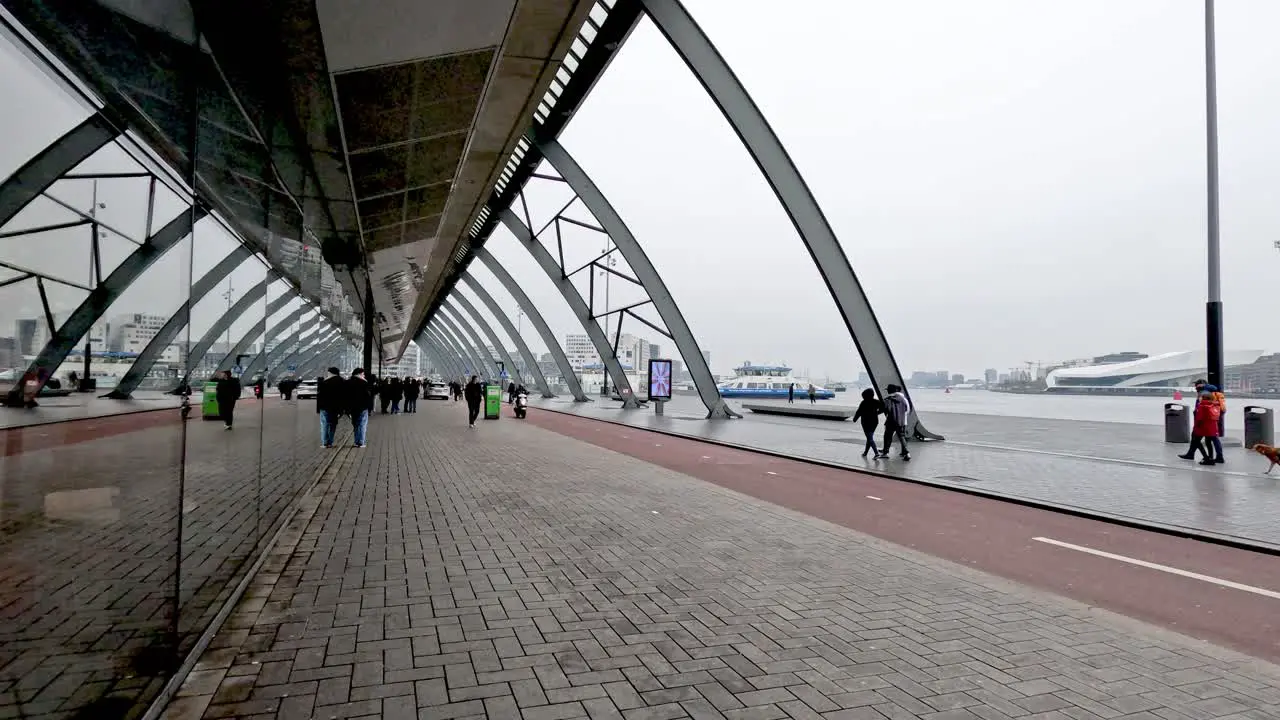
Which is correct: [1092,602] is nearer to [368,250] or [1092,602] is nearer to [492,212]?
[368,250]

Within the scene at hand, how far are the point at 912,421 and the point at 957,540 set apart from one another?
11573 mm

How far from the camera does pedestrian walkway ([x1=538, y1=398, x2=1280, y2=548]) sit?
26.9 feet

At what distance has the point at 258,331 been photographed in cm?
648

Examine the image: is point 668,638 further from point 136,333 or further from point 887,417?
point 887,417

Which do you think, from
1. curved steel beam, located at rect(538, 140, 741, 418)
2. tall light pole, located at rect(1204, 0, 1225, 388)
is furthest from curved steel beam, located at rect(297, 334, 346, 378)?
tall light pole, located at rect(1204, 0, 1225, 388)

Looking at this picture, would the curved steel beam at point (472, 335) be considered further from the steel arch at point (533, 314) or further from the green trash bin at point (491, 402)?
the green trash bin at point (491, 402)

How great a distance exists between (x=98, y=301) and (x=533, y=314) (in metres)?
38.3

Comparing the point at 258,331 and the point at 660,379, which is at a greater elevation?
the point at 258,331

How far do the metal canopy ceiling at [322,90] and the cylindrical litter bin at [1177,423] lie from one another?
54.6 feet

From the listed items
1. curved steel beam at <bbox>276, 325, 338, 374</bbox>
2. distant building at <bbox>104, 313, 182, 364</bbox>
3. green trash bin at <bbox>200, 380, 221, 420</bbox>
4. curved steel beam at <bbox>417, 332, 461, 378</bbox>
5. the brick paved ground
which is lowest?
the brick paved ground

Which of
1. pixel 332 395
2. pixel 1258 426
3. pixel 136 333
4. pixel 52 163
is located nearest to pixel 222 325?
pixel 136 333

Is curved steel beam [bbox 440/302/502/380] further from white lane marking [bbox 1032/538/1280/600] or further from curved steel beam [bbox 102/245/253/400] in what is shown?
white lane marking [bbox 1032/538/1280/600]

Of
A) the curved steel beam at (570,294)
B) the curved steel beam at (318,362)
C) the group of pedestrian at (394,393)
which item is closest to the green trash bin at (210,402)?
the curved steel beam at (318,362)

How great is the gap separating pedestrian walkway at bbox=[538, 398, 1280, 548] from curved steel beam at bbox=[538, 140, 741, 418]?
4454mm
